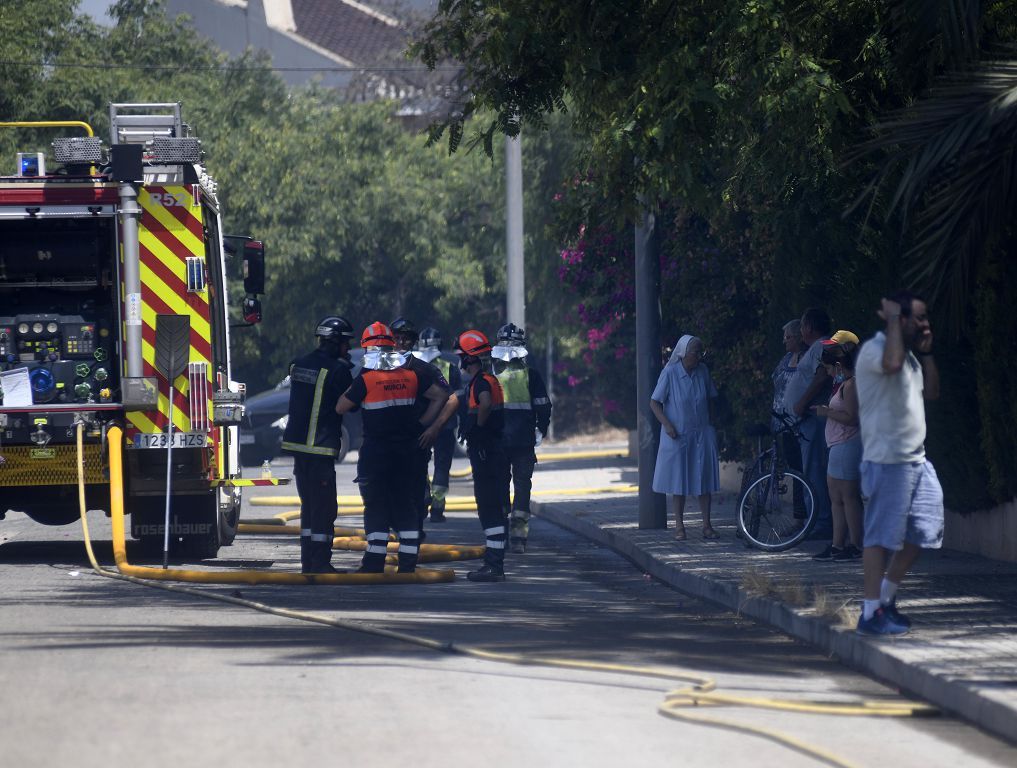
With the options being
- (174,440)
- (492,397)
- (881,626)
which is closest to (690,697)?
(881,626)

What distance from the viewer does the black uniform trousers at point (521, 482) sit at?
51.5ft

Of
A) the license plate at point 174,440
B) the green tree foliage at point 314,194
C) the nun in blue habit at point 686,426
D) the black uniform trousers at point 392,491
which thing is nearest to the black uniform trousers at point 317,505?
the black uniform trousers at point 392,491

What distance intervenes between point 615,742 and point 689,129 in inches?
254

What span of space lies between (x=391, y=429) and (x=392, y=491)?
481 millimetres

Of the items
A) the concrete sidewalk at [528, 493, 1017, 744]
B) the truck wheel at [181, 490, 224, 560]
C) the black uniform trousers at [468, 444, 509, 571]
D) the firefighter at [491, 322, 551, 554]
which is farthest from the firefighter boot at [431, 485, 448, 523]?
the black uniform trousers at [468, 444, 509, 571]

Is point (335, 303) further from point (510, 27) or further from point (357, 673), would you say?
point (357, 673)

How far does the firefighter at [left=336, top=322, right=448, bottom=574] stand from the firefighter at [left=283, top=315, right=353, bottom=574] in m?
0.21

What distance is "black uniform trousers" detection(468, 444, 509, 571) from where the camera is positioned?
13.6 meters

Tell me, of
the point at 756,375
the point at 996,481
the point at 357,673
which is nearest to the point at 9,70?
the point at 756,375

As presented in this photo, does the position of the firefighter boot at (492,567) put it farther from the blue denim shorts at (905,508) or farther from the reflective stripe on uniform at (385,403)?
the blue denim shorts at (905,508)

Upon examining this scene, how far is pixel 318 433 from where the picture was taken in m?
13.5

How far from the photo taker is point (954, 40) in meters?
11.4

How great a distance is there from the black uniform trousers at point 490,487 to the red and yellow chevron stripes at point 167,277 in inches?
87.7

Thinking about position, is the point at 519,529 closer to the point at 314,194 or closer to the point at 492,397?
the point at 492,397
